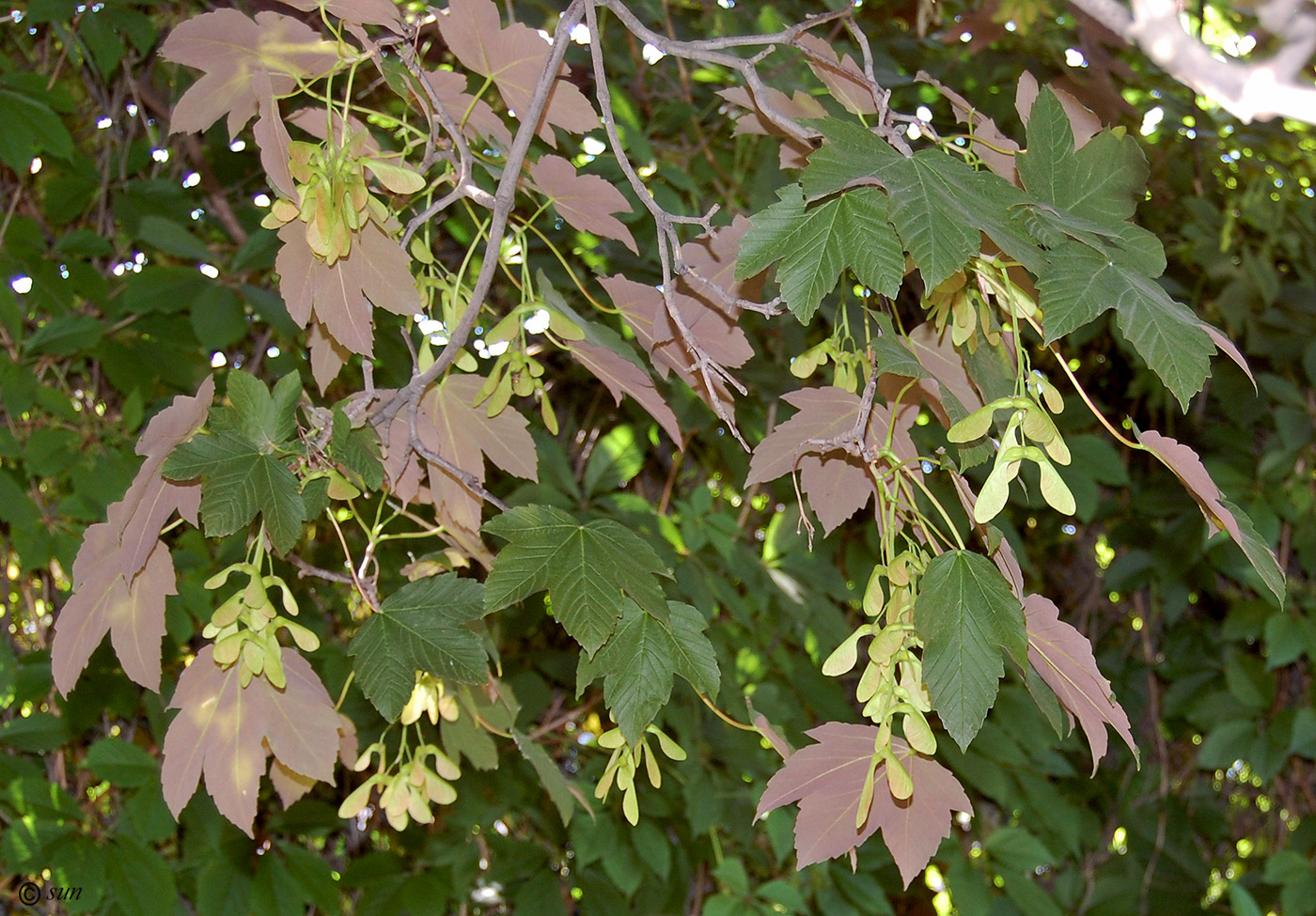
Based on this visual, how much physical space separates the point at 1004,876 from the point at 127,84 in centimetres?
177

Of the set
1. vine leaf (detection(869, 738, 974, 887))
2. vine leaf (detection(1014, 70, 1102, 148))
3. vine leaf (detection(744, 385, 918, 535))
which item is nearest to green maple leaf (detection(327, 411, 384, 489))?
vine leaf (detection(744, 385, 918, 535))

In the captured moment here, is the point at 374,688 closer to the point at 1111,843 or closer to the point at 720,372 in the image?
the point at 720,372

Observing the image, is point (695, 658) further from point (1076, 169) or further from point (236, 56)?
point (236, 56)

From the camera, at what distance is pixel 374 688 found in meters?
0.66

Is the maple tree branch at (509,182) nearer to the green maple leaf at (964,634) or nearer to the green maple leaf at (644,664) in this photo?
the green maple leaf at (644,664)

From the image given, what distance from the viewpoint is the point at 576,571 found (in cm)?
63

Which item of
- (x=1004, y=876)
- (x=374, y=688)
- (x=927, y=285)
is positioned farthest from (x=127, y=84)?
(x=1004, y=876)

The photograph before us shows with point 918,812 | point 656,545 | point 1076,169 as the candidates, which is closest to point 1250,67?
point 1076,169

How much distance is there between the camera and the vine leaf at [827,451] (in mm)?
727

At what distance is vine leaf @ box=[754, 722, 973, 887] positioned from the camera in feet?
2.08

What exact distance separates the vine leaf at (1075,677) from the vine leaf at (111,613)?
0.55 metres

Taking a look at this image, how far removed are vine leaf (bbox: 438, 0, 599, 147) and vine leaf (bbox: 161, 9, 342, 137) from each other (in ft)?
0.27

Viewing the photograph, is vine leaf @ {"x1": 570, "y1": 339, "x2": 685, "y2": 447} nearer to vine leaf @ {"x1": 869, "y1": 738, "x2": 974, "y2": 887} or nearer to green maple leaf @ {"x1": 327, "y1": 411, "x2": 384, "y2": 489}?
green maple leaf @ {"x1": 327, "y1": 411, "x2": 384, "y2": 489}

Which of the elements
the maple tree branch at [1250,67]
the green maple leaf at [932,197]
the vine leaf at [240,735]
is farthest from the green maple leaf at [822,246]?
the vine leaf at [240,735]
